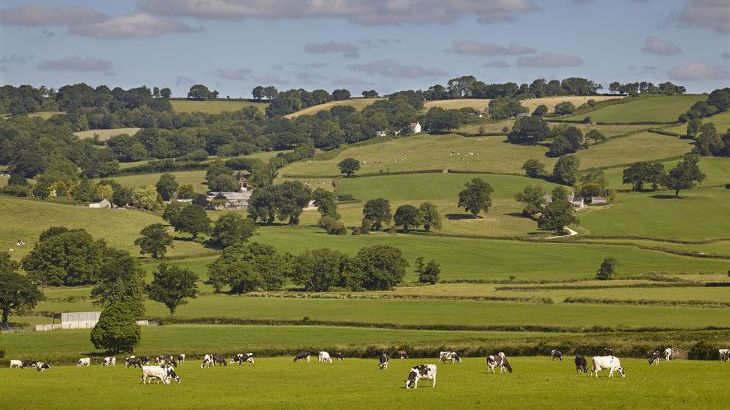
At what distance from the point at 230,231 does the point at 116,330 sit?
9355cm

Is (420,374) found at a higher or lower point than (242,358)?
higher

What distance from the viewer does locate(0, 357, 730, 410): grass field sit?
53.2m

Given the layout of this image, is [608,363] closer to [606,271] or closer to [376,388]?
[376,388]

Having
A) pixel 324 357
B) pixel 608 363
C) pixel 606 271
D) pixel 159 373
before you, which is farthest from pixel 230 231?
pixel 608 363

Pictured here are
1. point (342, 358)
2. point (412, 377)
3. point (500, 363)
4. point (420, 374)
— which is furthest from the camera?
point (342, 358)

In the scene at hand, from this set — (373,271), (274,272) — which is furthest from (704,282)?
(274,272)

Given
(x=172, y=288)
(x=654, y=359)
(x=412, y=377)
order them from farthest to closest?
(x=172, y=288)
(x=654, y=359)
(x=412, y=377)

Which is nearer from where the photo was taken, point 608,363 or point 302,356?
point 608,363

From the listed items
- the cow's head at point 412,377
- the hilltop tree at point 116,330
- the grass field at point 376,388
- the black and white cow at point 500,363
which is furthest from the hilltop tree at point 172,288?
the cow's head at point 412,377

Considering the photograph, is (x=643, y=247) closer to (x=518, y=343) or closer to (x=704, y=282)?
(x=704, y=282)

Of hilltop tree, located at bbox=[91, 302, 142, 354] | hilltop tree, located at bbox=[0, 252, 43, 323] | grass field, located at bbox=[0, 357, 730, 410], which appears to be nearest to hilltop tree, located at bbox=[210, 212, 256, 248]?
hilltop tree, located at bbox=[0, 252, 43, 323]

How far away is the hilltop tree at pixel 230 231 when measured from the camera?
180 m

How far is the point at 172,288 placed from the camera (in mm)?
121438

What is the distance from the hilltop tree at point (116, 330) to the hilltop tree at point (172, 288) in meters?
32.0
